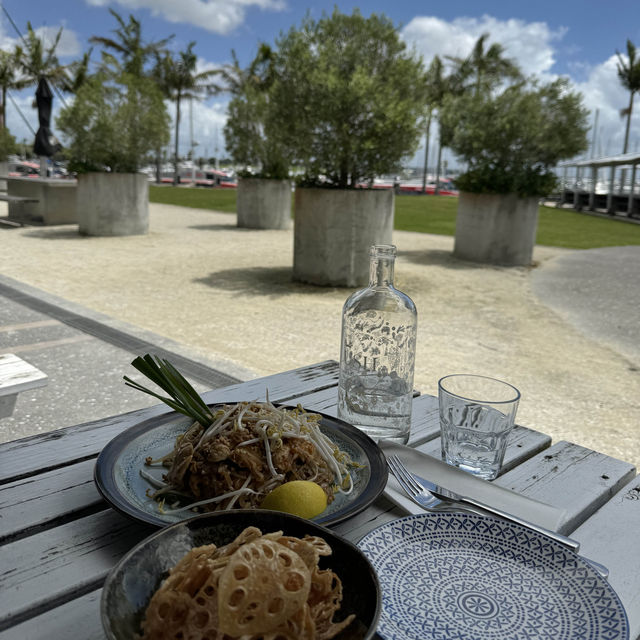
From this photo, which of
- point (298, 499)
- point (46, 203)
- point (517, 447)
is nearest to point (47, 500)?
point (298, 499)

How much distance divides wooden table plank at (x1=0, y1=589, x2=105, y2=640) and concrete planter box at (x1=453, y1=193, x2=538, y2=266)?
33.6ft

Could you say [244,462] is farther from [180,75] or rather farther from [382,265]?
[180,75]

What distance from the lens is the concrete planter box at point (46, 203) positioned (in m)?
13.8

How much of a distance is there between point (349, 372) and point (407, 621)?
76cm

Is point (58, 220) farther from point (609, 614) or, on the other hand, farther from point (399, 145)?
point (609, 614)

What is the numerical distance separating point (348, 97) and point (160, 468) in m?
6.81

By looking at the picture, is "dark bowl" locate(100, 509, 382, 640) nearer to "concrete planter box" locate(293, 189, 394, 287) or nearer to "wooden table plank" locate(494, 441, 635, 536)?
"wooden table plank" locate(494, 441, 635, 536)

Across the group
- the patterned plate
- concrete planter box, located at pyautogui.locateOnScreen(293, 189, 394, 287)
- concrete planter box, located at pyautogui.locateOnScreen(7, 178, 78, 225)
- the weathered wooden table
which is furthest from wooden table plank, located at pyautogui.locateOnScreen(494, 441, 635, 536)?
concrete planter box, located at pyautogui.locateOnScreen(7, 178, 78, 225)

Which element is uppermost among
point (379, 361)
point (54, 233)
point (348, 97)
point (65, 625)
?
point (348, 97)

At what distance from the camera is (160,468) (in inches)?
50.6

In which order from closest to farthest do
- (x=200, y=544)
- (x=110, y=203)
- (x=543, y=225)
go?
(x=200, y=544)
(x=110, y=203)
(x=543, y=225)

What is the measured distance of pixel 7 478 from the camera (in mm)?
1320

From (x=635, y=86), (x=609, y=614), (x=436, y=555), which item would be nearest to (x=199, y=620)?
(x=436, y=555)

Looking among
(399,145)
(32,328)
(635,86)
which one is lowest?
(32,328)
